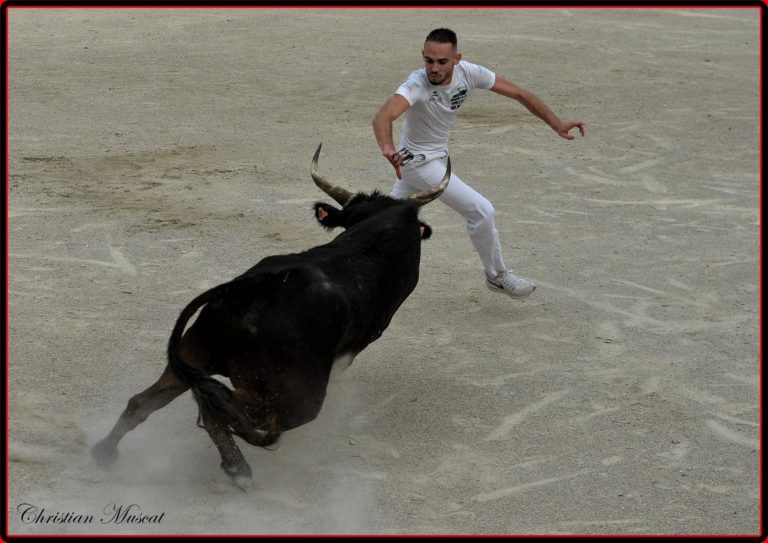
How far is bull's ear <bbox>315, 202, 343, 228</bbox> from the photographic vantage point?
21.2 feet

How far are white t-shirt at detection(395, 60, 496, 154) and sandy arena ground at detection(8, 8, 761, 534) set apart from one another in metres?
1.09

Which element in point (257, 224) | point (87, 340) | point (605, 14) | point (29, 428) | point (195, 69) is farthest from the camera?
point (605, 14)

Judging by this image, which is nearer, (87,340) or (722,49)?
(87,340)

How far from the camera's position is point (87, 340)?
22.2ft

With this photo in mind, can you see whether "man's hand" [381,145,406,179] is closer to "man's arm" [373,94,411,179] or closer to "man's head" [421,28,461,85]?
"man's arm" [373,94,411,179]

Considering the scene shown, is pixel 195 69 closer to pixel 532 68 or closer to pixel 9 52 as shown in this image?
pixel 9 52

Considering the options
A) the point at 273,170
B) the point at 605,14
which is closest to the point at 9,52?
the point at 273,170

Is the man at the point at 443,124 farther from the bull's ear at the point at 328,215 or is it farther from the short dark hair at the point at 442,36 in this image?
the bull's ear at the point at 328,215

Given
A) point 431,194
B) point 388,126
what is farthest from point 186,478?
point 388,126

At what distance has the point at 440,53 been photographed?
7035 millimetres

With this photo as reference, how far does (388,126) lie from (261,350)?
7.13 ft

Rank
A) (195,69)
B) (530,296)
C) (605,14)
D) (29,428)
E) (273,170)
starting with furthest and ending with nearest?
(605,14) < (195,69) < (273,170) < (530,296) < (29,428)

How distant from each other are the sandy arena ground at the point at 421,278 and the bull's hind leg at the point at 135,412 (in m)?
0.12

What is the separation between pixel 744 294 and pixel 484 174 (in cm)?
307
